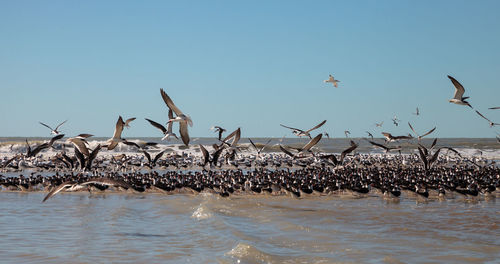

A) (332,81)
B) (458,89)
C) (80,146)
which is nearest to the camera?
(80,146)

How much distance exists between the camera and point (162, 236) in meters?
11.8

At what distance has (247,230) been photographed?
13016 mm

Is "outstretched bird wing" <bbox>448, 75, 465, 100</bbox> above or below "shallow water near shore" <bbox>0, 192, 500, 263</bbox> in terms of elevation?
above

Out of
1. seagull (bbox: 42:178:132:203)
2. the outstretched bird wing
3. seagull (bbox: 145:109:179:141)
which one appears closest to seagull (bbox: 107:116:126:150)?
seagull (bbox: 145:109:179:141)

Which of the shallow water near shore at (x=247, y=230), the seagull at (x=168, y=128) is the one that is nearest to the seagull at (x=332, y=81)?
the shallow water near shore at (x=247, y=230)

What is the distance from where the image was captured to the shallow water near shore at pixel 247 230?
9844 millimetres

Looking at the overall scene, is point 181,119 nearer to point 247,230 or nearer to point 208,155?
point 247,230

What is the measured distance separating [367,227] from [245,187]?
30.3 ft

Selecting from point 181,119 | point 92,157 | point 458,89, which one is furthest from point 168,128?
point 458,89

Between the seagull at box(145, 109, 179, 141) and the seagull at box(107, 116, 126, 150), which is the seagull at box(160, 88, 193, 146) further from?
the seagull at box(107, 116, 126, 150)

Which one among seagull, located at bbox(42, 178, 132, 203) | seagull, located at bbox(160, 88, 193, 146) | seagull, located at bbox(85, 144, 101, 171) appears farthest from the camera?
seagull, located at bbox(85, 144, 101, 171)

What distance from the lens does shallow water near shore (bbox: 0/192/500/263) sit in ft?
32.3

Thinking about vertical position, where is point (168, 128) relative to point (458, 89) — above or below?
below

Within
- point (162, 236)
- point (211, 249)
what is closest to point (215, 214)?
point (162, 236)
